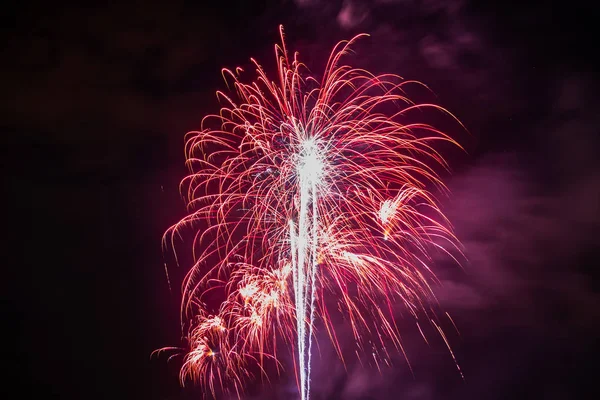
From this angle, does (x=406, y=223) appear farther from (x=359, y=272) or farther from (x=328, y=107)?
(x=328, y=107)

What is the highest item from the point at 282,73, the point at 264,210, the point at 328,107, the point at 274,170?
the point at 282,73

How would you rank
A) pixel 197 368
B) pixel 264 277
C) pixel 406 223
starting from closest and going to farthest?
pixel 406 223 → pixel 264 277 → pixel 197 368

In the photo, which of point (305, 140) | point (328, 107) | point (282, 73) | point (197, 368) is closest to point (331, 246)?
point (305, 140)

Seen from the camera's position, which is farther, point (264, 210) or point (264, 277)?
point (264, 277)

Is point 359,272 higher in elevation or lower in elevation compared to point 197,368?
higher

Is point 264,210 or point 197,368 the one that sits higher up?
point 264,210

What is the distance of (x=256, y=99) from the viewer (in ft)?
36.0

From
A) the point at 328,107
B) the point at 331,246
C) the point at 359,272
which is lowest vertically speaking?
the point at 359,272

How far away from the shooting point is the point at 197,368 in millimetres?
13016

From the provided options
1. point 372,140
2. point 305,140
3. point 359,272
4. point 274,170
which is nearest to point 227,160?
point 274,170

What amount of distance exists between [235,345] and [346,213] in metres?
4.89

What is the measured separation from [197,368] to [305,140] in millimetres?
7212

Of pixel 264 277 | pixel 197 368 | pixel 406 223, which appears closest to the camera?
pixel 406 223

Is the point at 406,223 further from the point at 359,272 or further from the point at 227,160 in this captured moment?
the point at 227,160
